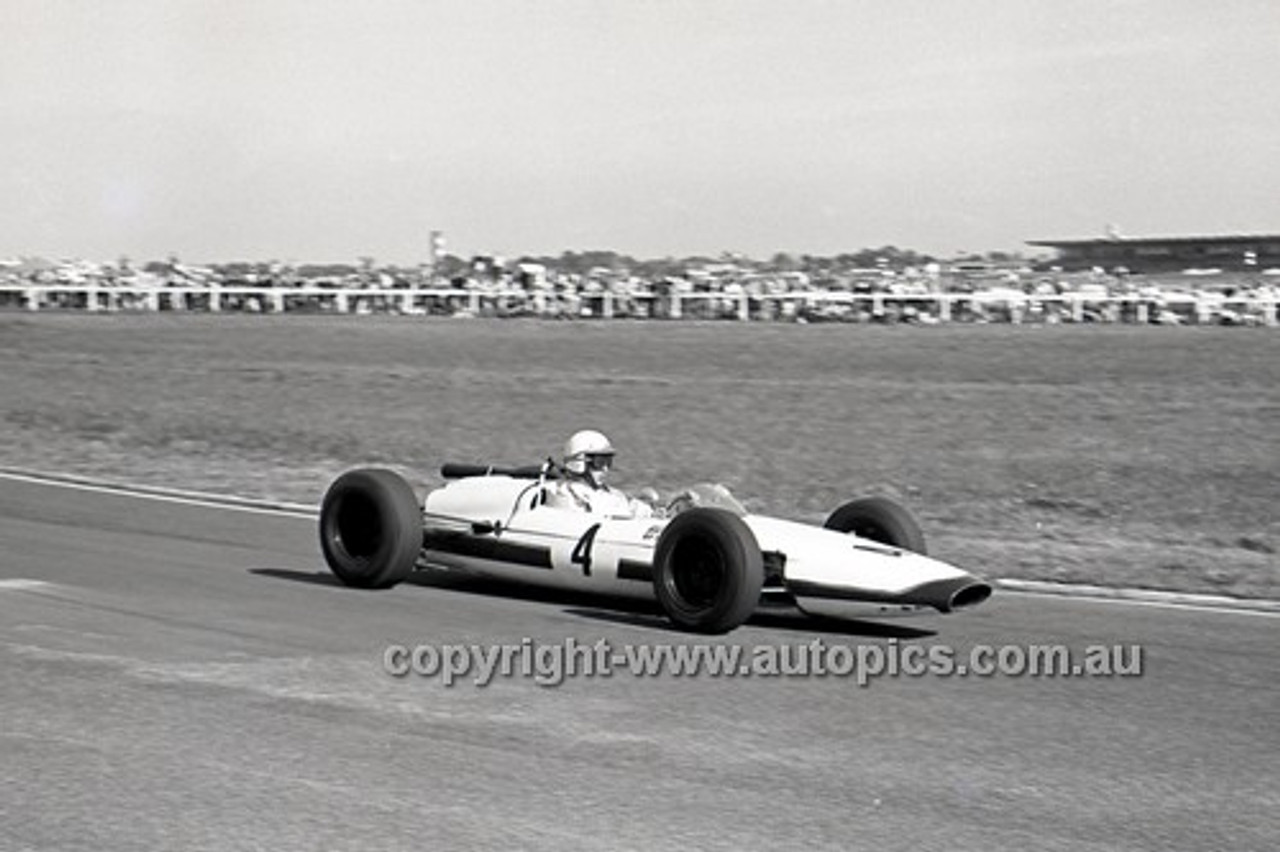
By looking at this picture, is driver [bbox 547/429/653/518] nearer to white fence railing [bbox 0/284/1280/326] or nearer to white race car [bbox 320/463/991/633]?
white race car [bbox 320/463/991/633]

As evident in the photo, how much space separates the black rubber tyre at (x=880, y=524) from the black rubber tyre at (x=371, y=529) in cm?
244

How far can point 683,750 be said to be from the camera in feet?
26.5

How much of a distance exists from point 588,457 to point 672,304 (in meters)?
38.6

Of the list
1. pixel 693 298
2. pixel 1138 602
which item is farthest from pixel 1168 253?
pixel 1138 602

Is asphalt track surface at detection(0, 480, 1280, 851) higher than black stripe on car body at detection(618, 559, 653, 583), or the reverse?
black stripe on car body at detection(618, 559, 653, 583)

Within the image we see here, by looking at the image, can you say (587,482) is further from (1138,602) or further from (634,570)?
(1138,602)

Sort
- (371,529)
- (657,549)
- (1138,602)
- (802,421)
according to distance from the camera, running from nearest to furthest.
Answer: (657,549)
(371,529)
(1138,602)
(802,421)

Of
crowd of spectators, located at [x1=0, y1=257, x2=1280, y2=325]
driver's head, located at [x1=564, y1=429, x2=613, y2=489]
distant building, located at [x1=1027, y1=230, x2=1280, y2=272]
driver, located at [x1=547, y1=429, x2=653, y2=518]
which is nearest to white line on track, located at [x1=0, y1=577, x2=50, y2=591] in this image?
driver, located at [x1=547, y1=429, x2=653, y2=518]

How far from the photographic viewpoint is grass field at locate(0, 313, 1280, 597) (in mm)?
17531

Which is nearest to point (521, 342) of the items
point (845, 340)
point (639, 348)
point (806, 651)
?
point (639, 348)

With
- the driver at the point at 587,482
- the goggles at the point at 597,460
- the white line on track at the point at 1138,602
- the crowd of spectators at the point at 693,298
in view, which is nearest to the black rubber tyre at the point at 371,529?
the driver at the point at 587,482

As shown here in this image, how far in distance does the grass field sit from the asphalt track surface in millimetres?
4097

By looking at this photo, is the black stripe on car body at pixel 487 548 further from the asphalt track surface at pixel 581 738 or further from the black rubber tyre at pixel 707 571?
the black rubber tyre at pixel 707 571

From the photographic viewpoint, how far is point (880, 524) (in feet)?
39.1
